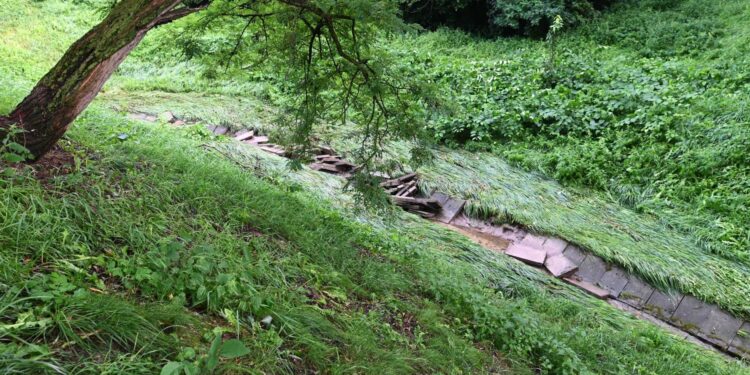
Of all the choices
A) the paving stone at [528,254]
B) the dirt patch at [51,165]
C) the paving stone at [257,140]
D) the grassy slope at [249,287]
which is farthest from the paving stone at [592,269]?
the paving stone at [257,140]

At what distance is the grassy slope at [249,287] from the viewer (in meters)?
1.78

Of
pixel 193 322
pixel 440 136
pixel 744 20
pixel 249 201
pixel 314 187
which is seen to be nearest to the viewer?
pixel 193 322

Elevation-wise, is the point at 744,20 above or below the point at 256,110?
above

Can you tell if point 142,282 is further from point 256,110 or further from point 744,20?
point 744,20

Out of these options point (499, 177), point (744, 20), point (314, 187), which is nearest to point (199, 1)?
point (314, 187)

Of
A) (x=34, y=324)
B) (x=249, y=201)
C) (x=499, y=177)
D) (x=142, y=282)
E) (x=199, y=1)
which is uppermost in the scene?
(x=199, y=1)

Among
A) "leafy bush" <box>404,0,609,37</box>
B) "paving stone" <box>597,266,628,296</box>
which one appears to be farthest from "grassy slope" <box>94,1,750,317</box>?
"leafy bush" <box>404,0,609,37</box>

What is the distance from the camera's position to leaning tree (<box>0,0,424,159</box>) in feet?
9.11

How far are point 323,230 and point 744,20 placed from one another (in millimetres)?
10853

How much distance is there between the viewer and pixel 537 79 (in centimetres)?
888

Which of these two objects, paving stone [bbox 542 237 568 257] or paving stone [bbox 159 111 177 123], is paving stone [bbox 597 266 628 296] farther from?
paving stone [bbox 159 111 177 123]

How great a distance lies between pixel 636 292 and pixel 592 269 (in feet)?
1.51

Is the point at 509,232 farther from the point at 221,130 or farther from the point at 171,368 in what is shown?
the point at 221,130

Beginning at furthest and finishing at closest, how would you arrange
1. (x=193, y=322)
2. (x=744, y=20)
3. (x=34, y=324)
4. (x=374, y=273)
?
(x=744, y=20) < (x=374, y=273) < (x=193, y=322) < (x=34, y=324)
